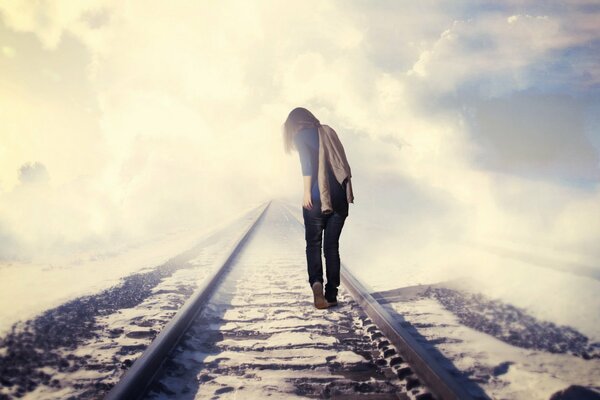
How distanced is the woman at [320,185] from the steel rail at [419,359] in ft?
1.71

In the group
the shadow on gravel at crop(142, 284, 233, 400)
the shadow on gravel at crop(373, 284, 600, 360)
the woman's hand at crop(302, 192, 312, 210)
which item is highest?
the woman's hand at crop(302, 192, 312, 210)

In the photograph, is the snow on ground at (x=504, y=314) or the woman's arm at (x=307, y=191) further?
the woman's arm at (x=307, y=191)

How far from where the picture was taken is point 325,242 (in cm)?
369

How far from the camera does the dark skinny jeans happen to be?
360 cm

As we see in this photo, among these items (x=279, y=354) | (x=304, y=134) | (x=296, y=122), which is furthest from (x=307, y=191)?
(x=279, y=354)

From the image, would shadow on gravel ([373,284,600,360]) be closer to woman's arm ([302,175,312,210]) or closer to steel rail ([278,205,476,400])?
steel rail ([278,205,476,400])

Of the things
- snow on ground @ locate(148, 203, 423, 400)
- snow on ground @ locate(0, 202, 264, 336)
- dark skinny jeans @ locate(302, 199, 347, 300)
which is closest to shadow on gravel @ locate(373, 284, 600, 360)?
dark skinny jeans @ locate(302, 199, 347, 300)

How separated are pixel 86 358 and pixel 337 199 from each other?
235 cm

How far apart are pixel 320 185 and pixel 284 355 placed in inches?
59.3

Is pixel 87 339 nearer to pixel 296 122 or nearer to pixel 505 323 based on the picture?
pixel 296 122

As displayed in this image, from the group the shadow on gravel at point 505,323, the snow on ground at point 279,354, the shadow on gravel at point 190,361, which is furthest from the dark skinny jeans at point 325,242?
the shadow on gravel at point 190,361

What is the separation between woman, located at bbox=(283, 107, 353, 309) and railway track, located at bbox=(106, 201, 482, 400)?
42 cm

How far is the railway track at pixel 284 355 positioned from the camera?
2.11m

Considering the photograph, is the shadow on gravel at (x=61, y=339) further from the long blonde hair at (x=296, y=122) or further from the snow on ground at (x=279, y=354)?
the long blonde hair at (x=296, y=122)
